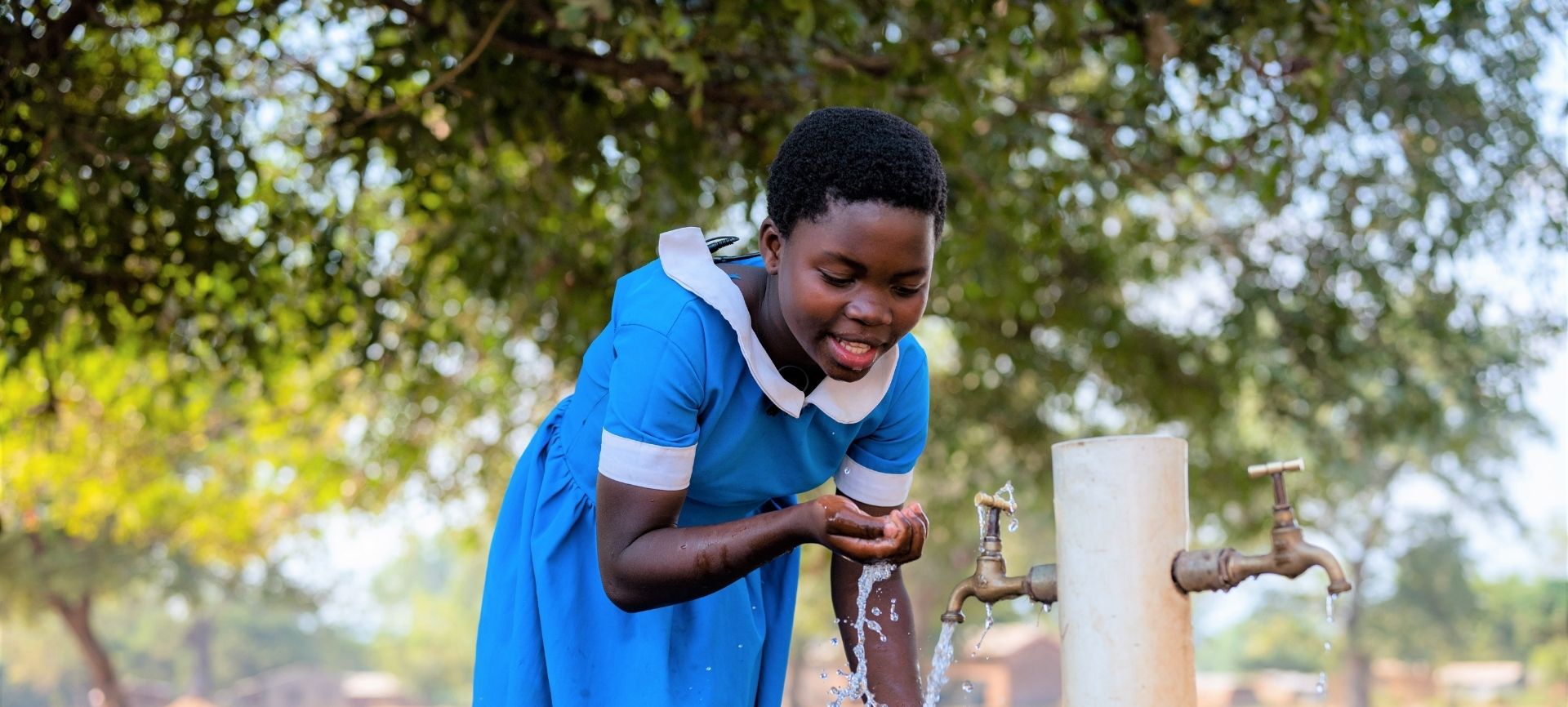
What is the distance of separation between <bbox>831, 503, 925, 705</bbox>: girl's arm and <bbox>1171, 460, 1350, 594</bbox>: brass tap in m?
0.47

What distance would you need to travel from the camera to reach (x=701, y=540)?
183 centimetres

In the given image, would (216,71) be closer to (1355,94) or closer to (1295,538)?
(1295,538)

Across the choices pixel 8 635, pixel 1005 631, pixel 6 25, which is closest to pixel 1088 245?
pixel 6 25

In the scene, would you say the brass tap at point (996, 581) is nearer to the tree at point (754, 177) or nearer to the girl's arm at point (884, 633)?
the girl's arm at point (884, 633)

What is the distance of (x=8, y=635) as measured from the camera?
4028 centimetres

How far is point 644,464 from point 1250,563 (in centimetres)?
81

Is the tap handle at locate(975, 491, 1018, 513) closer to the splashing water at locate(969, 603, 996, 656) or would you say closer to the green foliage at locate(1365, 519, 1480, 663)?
the splashing water at locate(969, 603, 996, 656)

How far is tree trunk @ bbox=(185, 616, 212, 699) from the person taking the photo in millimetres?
43094

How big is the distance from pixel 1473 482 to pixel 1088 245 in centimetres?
2232

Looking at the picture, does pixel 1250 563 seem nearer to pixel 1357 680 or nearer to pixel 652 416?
pixel 652 416

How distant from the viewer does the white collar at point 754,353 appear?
203 cm

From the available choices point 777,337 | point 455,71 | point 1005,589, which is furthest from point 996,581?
point 455,71

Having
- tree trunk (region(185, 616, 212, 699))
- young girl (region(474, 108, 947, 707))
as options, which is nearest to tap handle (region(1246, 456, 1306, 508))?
young girl (region(474, 108, 947, 707))

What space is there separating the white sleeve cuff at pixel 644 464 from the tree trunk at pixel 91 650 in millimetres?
16526
